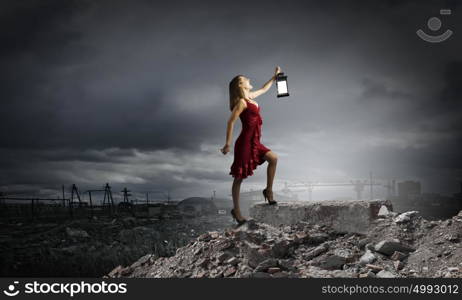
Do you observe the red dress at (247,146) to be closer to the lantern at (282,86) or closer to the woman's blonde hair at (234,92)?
the woman's blonde hair at (234,92)

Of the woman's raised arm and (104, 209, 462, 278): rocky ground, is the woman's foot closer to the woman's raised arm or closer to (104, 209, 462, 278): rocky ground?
(104, 209, 462, 278): rocky ground

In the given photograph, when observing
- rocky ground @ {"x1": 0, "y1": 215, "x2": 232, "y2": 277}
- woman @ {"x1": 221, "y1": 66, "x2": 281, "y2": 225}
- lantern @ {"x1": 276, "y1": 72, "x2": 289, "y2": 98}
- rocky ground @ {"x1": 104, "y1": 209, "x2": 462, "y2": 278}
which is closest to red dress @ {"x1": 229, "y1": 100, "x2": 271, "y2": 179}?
woman @ {"x1": 221, "y1": 66, "x2": 281, "y2": 225}

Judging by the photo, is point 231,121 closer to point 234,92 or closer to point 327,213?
point 234,92

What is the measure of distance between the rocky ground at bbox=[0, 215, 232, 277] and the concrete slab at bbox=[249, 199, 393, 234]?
2023mm

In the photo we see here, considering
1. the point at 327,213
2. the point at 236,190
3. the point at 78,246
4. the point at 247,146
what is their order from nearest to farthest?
the point at 247,146, the point at 236,190, the point at 327,213, the point at 78,246

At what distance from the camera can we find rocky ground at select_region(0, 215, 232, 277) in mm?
9256

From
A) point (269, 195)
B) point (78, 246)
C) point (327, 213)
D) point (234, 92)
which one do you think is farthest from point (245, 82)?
point (78, 246)

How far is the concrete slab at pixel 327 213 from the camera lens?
16.8 ft

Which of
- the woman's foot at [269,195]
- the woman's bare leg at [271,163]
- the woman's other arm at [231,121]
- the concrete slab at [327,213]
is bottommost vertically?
the concrete slab at [327,213]

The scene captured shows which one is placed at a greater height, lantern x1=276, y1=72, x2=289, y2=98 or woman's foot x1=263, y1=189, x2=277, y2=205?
lantern x1=276, y1=72, x2=289, y2=98

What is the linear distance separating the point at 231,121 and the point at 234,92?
1.65ft

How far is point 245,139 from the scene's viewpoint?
16.1ft

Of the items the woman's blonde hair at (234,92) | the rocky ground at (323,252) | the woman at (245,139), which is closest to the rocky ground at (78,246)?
the rocky ground at (323,252)

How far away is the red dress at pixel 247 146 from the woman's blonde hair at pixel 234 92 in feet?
0.57
